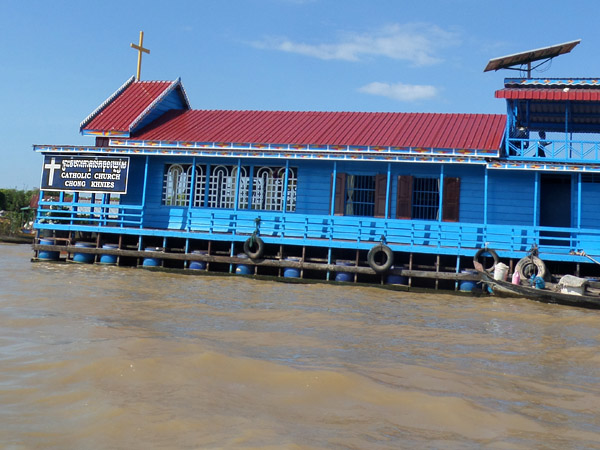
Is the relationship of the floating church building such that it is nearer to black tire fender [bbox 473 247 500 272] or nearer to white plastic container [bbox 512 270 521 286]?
black tire fender [bbox 473 247 500 272]

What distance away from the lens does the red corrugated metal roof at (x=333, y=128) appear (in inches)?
702

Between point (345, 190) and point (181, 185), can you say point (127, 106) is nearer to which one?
point (181, 185)

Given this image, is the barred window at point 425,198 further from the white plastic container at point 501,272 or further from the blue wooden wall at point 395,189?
the white plastic container at point 501,272

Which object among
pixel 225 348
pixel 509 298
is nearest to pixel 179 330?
pixel 225 348

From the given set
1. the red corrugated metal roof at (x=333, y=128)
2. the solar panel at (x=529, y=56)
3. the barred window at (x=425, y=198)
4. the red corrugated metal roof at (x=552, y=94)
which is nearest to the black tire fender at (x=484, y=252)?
the barred window at (x=425, y=198)

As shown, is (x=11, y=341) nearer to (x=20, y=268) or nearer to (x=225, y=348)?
(x=225, y=348)

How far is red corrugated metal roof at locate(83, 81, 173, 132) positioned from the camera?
2008 centimetres

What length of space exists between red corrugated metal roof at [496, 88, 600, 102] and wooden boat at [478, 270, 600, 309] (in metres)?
4.69

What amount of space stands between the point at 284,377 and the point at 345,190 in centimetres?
1217

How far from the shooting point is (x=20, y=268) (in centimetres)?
1656

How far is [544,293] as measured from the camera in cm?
1305

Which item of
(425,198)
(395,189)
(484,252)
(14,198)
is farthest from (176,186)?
(14,198)

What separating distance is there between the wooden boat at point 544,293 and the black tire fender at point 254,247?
5.76 meters

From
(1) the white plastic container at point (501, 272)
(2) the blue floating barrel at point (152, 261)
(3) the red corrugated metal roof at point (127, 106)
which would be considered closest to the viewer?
(1) the white plastic container at point (501, 272)
